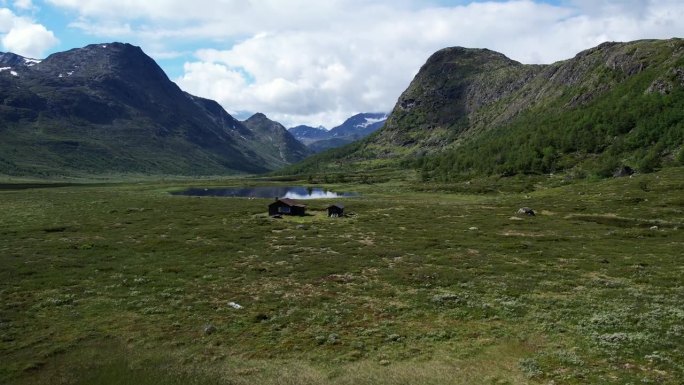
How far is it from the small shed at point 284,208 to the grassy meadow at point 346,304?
983 inches

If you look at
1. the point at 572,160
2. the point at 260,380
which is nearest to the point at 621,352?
the point at 260,380

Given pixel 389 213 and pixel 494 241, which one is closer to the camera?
pixel 494 241

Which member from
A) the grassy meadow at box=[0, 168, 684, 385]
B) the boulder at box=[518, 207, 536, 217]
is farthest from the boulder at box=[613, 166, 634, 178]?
the grassy meadow at box=[0, 168, 684, 385]

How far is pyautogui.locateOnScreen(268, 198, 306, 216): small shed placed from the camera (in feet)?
345

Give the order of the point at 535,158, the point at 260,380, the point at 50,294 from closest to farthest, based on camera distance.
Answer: the point at 260,380, the point at 50,294, the point at 535,158

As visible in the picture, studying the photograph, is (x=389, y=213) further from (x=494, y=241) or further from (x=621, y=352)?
(x=621, y=352)

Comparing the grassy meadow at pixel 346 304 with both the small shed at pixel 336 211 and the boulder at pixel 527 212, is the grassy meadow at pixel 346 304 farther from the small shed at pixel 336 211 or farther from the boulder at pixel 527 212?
the small shed at pixel 336 211

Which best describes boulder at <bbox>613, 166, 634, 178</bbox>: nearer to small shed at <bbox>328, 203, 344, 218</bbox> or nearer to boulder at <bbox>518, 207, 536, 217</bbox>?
boulder at <bbox>518, 207, 536, 217</bbox>

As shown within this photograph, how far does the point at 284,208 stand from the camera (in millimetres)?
106250

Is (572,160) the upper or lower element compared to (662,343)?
upper

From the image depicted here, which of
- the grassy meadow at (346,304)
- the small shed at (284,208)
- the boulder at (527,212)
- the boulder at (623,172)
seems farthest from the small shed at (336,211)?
the boulder at (623,172)

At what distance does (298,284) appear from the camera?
45.4 meters

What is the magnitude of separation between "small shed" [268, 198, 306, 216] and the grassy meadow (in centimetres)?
2496

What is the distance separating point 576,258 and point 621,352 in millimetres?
30482
